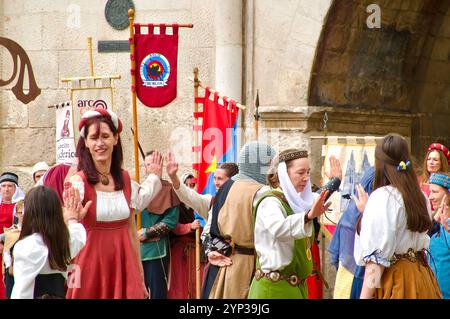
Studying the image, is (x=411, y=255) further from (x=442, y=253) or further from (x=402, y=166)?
(x=442, y=253)

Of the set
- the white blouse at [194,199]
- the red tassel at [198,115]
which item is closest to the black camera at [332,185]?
the white blouse at [194,199]

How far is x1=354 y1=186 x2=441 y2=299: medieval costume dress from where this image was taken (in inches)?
263

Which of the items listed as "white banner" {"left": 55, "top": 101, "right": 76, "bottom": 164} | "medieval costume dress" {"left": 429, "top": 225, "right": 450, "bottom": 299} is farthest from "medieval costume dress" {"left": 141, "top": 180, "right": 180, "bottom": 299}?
"medieval costume dress" {"left": 429, "top": 225, "right": 450, "bottom": 299}

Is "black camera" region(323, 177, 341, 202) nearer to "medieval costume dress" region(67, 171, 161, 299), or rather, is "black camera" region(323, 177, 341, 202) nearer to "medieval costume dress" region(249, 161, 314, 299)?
"medieval costume dress" region(249, 161, 314, 299)

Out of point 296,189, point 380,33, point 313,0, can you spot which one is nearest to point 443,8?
point 380,33

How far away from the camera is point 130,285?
24.4 ft

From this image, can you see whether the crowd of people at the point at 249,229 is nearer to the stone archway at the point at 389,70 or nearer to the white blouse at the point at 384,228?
the white blouse at the point at 384,228

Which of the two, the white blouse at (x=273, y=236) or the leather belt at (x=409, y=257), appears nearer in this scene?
the leather belt at (x=409, y=257)

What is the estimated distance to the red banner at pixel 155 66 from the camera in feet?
32.9

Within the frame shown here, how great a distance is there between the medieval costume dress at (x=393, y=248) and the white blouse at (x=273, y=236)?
1.50 feet

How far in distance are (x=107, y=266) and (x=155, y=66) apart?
301 cm

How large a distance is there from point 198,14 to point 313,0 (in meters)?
1.33

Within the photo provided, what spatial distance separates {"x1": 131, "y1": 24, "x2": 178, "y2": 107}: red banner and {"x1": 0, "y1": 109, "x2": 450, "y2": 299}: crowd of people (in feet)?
4.81
